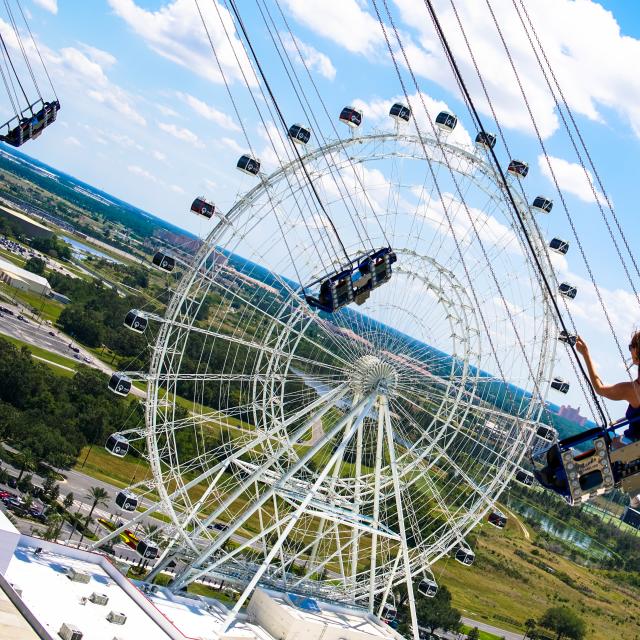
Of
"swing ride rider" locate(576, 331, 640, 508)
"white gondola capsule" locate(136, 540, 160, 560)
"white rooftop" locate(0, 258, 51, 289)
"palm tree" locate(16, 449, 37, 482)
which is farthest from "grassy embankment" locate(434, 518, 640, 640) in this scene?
"swing ride rider" locate(576, 331, 640, 508)

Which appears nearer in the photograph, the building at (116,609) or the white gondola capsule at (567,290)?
the building at (116,609)

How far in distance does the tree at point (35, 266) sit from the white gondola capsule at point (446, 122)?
5433 inches

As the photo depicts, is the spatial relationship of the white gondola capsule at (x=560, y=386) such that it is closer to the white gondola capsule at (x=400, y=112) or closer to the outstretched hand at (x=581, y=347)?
the white gondola capsule at (x=400, y=112)

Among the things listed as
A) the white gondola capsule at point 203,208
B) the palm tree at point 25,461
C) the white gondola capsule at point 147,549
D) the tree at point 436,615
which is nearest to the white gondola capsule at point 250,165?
the white gondola capsule at point 203,208

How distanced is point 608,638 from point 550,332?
78.5m

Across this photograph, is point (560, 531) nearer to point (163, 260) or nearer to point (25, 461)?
point (25, 461)

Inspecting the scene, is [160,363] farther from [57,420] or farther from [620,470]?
[57,420]

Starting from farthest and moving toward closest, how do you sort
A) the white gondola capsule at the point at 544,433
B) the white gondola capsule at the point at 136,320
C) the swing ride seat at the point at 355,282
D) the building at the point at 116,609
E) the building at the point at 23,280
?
1. the building at the point at 23,280
2. the white gondola capsule at the point at 544,433
3. the white gondola capsule at the point at 136,320
4. the swing ride seat at the point at 355,282
5. the building at the point at 116,609

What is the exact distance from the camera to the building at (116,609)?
104 feet

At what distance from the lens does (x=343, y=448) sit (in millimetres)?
38750

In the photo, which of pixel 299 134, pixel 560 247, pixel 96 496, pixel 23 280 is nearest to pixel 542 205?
pixel 560 247

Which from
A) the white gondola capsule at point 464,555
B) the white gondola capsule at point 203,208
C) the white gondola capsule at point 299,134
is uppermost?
the white gondola capsule at point 299,134

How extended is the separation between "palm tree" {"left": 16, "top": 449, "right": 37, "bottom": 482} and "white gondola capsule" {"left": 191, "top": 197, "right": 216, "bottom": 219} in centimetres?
3978

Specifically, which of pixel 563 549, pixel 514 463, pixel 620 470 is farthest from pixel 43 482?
pixel 563 549
